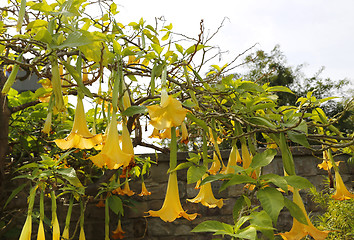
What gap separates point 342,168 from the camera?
3.12 meters

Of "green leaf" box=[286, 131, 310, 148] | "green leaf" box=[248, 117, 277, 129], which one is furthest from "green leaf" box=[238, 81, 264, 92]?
"green leaf" box=[286, 131, 310, 148]

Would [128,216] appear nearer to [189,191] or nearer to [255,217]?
[189,191]

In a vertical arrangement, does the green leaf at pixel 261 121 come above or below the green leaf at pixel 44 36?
below

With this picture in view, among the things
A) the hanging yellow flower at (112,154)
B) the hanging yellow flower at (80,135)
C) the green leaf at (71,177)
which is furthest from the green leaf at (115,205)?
the hanging yellow flower at (112,154)

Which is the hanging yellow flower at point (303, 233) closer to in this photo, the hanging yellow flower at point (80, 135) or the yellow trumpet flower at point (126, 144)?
the yellow trumpet flower at point (126, 144)

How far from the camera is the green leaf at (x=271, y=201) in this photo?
641mm

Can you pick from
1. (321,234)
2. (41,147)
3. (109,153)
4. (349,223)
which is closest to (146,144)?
(41,147)

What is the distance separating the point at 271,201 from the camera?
0.67 meters

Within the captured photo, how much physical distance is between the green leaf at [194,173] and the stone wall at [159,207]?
82.8 inches

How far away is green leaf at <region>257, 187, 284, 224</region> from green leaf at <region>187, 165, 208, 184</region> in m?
0.14

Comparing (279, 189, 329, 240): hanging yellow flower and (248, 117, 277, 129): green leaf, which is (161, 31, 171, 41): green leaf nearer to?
(248, 117, 277, 129): green leaf

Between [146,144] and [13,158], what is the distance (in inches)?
45.9

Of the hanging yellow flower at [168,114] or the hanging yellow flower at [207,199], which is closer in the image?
the hanging yellow flower at [168,114]

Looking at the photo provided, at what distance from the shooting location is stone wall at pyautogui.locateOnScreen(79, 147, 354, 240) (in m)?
2.86
